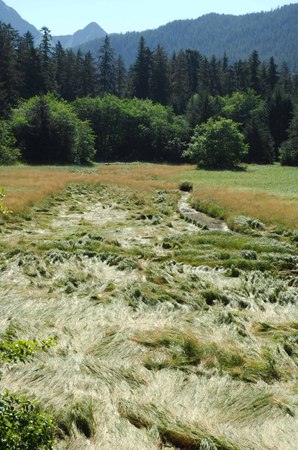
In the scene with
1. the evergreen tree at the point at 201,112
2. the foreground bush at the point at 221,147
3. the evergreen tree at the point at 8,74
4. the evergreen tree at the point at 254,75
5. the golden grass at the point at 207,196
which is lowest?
the golden grass at the point at 207,196

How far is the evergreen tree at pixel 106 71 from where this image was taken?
10738 cm

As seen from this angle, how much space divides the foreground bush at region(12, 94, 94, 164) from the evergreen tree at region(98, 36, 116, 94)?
45030mm

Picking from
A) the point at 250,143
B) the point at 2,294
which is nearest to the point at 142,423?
the point at 2,294

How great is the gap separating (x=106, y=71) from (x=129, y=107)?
36.4 meters

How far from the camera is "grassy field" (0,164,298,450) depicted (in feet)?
20.2

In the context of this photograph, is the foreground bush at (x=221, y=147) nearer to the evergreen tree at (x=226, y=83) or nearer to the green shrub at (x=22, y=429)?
the evergreen tree at (x=226, y=83)

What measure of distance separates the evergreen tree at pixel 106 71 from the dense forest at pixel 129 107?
255 millimetres

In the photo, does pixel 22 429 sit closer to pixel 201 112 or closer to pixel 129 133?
pixel 129 133

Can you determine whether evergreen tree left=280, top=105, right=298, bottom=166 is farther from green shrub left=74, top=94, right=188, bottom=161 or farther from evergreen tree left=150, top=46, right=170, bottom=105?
evergreen tree left=150, top=46, right=170, bottom=105

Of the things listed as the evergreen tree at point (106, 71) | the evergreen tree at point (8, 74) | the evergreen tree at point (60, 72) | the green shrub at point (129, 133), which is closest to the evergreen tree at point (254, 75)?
the evergreen tree at point (106, 71)

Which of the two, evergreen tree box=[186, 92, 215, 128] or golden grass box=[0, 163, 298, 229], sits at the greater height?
evergreen tree box=[186, 92, 215, 128]

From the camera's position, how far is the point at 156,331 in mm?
9227

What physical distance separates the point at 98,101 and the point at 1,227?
63041 mm

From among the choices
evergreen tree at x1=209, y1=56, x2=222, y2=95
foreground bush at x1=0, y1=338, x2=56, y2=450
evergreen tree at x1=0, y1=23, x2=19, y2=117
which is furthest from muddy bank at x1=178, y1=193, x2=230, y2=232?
evergreen tree at x1=209, y1=56, x2=222, y2=95
